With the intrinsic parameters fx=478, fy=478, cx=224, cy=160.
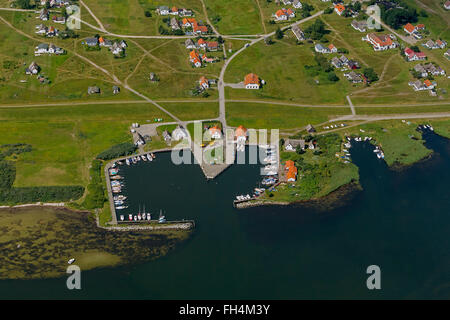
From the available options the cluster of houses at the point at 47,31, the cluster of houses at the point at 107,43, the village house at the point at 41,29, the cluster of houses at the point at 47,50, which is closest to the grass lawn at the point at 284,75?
the cluster of houses at the point at 107,43

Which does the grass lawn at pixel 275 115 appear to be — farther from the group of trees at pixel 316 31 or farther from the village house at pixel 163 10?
the village house at pixel 163 10

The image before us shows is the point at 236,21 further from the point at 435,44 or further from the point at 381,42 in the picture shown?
the point at 435,44

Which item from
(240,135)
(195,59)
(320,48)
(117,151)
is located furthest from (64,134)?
(320,48)

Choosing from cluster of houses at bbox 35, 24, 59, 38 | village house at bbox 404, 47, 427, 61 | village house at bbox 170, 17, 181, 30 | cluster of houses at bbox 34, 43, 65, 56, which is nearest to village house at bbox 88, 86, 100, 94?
cluster of houses at bbox 34, 43, 65, 56

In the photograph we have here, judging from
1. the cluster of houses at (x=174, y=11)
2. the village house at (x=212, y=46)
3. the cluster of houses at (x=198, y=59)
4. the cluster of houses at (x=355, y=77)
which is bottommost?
the cluster of houses at (x=355, y=77)

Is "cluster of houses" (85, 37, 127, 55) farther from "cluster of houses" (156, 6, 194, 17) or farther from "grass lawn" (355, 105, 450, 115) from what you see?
"grass lawn" (355, 105, 450, 115)
